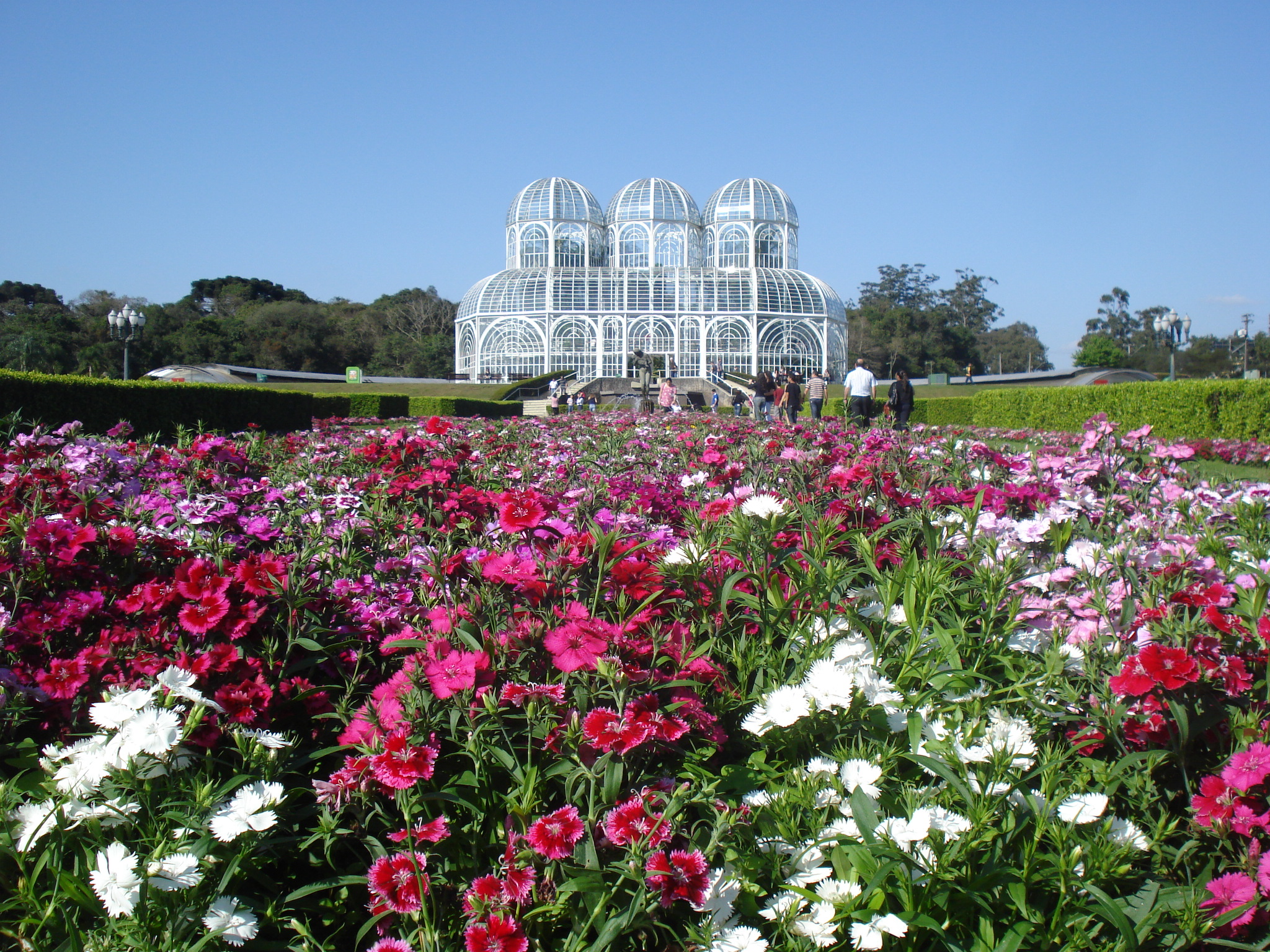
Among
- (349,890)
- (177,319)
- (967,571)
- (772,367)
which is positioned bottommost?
(349,890)

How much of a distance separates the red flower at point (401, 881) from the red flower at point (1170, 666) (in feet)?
4.21

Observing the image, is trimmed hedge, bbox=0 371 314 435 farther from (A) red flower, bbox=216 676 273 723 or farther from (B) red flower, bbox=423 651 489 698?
(B) red flower, bbox=423 651 489 698

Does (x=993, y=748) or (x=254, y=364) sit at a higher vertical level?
(x=254, y=364)

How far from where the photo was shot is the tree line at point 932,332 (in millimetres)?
58312

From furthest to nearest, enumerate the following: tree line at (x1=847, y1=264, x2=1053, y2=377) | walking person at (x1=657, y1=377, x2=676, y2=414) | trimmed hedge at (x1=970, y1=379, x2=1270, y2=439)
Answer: tree line at (x1=847, y1=264, x2=1053, y2=377) < walking person at (x1=657, y1=377, x2=676, y2=414) < trimmed hedge at (x1=970, y1=379, x2=1270, y2=439)

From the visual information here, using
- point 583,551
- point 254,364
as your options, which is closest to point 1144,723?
point 583,551

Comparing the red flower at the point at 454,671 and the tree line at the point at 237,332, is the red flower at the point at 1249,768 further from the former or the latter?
the tree line at the point at 237,332

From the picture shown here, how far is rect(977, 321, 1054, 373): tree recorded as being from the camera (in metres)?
75.2

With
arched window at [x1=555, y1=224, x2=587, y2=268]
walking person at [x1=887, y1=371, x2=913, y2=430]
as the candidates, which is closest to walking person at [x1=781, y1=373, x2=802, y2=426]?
walking person at [x1=887, y1=371, x2=913, y2=430]

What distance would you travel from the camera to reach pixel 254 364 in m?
47.4

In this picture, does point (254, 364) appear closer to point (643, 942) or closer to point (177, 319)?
point (177, 319)

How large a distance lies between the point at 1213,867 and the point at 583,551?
1342mm

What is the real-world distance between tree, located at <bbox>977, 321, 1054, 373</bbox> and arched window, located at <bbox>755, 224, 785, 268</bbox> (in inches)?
1585

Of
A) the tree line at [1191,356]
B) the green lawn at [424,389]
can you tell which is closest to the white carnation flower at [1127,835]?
the green lawn at [424,389]
